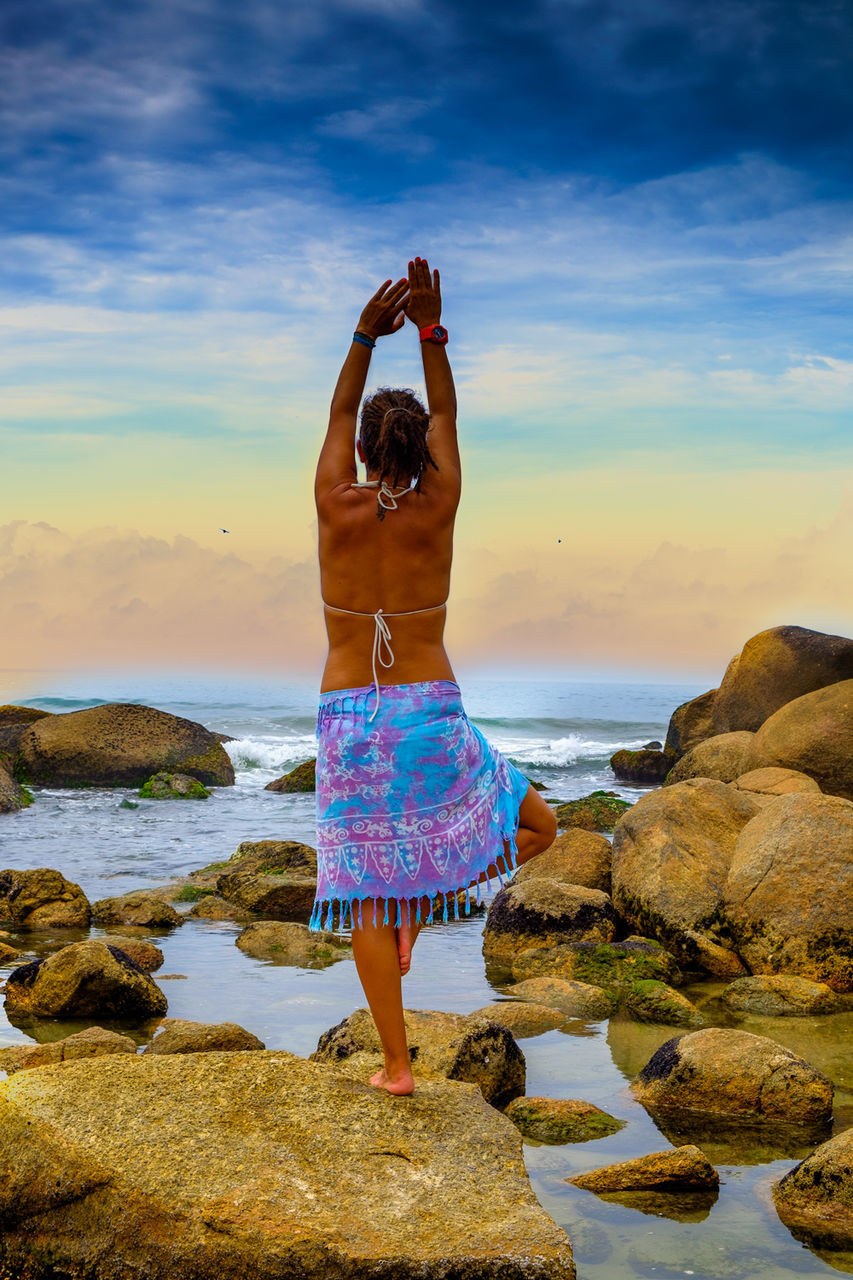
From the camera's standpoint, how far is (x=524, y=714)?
163ft

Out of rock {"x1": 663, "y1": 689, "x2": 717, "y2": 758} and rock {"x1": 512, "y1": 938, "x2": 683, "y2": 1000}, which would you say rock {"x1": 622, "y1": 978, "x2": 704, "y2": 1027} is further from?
rock {"x1": 663, "y1": 689, "x2": 717, "y2": 758}

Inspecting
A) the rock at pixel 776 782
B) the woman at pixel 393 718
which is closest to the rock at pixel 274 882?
the rock at pixel 776 782

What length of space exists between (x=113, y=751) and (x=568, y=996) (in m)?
16.0

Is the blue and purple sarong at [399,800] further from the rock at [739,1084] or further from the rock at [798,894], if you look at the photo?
the rock at [798,894]

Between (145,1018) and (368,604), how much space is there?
410 cm

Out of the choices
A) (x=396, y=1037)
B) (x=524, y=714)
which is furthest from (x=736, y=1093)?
(x=524, y=714)

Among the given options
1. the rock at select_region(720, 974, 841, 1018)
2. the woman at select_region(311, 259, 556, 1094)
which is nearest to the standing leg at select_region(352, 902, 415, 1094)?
the woman at select_region(311, 259, 556, 1094)

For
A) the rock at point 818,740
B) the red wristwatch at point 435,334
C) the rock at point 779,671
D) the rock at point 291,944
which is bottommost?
the rock at point 291,944

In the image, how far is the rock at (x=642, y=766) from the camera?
24.3 m

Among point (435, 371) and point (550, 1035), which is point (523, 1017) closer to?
point (550, 1035)

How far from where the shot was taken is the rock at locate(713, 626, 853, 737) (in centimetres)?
A: 1769

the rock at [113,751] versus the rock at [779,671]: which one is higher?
the rock at [779,671]

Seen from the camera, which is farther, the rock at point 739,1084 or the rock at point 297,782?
the rock at point 297,782

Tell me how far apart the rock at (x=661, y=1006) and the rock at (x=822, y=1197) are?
8.41 ft
